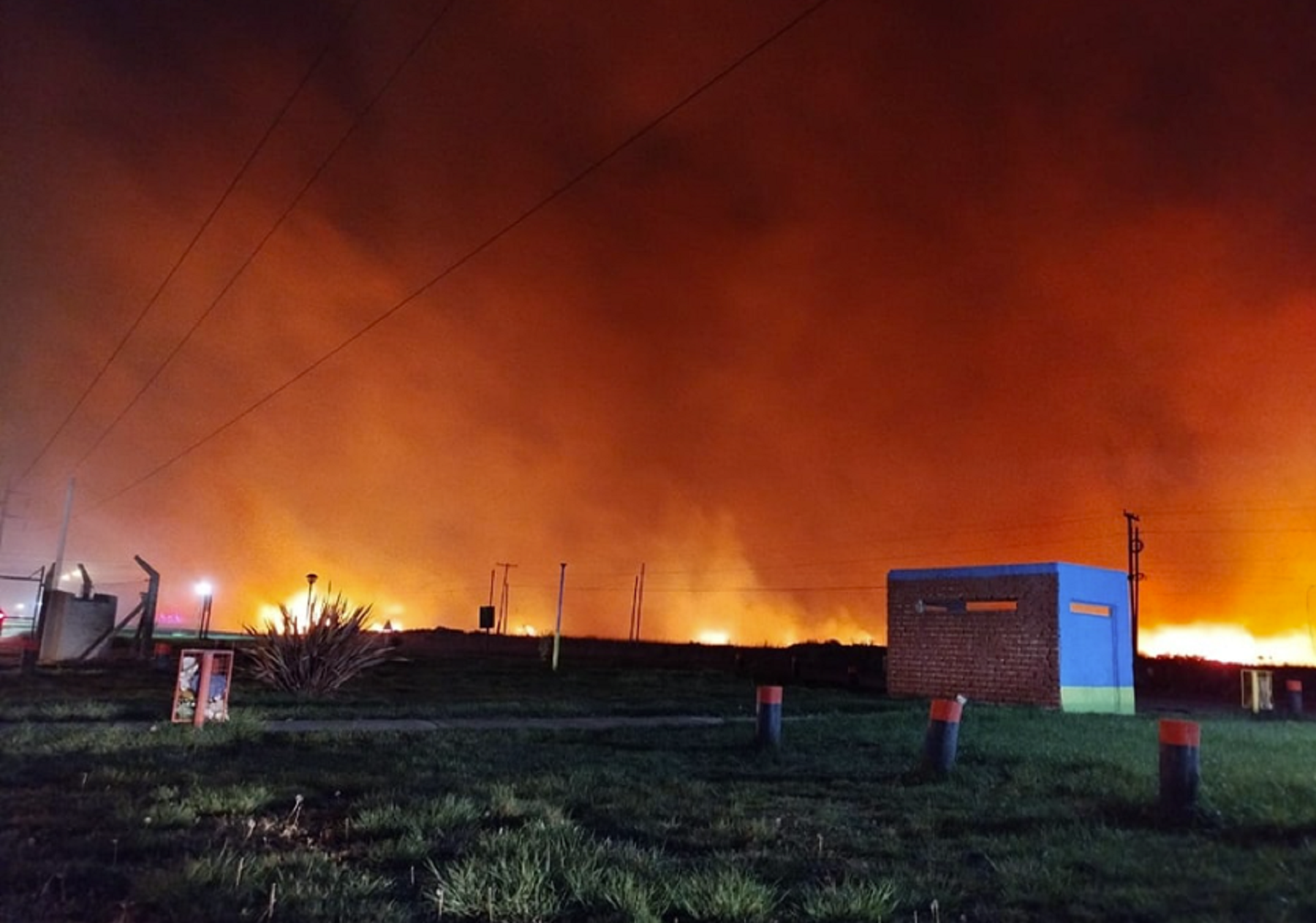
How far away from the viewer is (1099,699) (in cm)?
2025

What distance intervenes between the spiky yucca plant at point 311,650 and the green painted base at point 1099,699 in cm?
1387

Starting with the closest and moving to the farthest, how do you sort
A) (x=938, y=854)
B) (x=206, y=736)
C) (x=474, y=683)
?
1. (x=938, y=854)
2. (x=206, y=736)
3. (x=474, y=683)

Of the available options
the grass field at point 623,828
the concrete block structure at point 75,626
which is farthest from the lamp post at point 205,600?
the grass field at point 623,828

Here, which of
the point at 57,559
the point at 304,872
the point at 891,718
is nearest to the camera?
the point at 304,872

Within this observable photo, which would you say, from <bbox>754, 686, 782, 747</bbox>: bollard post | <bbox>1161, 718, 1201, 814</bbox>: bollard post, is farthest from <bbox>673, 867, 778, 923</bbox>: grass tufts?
<bbox>754, 686, 782, 747</bbox>: bollard post

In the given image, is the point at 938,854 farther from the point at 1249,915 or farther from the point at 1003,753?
the point at 1003,753

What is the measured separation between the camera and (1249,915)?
15.0ft

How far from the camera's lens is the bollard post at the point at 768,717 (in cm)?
1118

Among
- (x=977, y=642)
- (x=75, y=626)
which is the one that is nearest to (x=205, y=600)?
(x=75, y=626)

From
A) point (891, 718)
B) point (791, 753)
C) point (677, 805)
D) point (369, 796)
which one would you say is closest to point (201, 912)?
point (369, 796)

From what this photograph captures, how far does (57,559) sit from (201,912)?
4210cm

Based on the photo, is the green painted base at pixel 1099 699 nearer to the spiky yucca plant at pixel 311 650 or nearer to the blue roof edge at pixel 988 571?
the blue roof edge at pixel 988 571

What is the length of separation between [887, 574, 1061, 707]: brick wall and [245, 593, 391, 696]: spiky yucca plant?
12.5 m

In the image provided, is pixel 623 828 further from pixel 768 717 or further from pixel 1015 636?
pixel 1015 636
